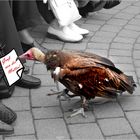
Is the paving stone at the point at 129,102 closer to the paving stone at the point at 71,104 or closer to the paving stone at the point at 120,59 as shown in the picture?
the paving stone at the point at 71,104

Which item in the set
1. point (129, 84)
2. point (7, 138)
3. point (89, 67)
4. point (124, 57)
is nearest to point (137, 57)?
point (124, 57)

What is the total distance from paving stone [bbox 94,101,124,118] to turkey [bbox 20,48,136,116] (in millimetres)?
180

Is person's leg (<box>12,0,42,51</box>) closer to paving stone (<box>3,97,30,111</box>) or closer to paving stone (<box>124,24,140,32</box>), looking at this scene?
paving stone (<box>3,97,30,111</box>)

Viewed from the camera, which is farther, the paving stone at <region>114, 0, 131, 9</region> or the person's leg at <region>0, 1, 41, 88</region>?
the paving stone at <region>114, 0, 131, 9</region>

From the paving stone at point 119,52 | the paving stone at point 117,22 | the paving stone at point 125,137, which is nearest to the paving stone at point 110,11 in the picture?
the paving stone at point 117,22

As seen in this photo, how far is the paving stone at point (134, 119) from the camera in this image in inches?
123

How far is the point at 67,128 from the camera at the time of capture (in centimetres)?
310

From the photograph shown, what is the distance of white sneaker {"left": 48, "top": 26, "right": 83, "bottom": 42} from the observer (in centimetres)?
464

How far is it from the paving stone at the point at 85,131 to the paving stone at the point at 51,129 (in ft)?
0.19

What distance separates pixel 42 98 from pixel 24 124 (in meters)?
0.43

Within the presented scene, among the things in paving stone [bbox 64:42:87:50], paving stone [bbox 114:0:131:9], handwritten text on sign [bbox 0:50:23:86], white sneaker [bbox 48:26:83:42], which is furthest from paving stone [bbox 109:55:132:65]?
paving stone [bbox 114:0:131:9]

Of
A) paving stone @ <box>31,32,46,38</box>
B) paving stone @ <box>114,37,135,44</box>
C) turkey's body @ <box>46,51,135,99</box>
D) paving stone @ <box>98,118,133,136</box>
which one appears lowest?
Result: paving stone @ <box>114,37,135,44</box>

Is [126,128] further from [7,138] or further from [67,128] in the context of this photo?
[7,138]

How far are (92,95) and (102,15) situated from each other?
2.67 m
